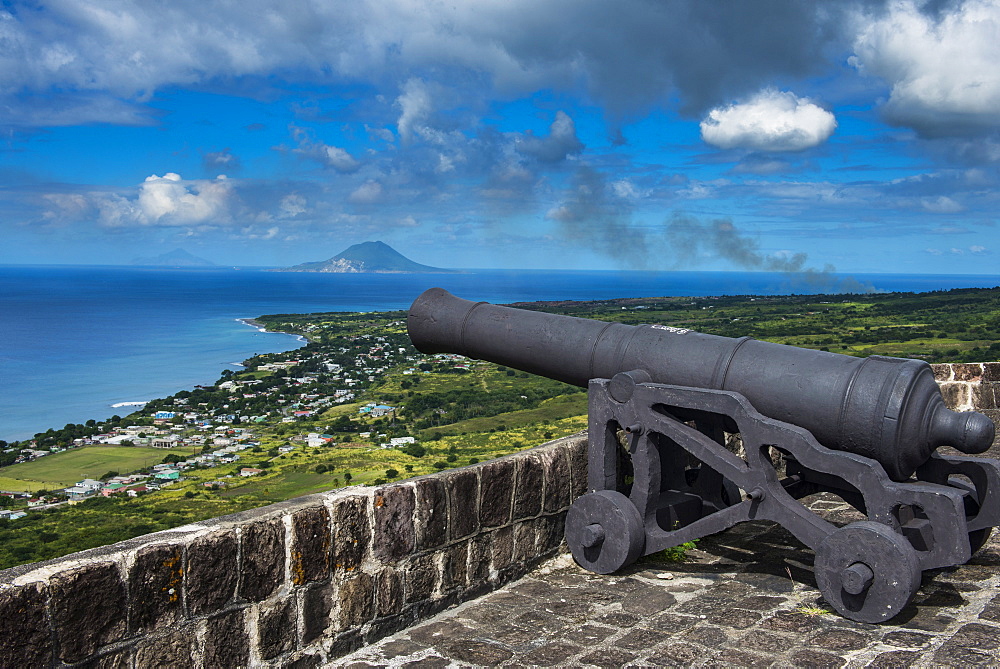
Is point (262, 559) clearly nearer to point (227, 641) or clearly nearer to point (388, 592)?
point (227, 641)

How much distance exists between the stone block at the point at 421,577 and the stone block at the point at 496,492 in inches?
16.1

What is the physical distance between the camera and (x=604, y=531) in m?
4.54

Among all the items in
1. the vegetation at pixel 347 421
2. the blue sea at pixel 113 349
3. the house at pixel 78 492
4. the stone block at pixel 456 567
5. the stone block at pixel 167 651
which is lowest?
the blue sea at pixel 113 349

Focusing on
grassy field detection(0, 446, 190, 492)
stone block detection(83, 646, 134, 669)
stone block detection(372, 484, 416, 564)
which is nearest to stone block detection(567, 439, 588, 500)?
stone block detection(372, 484, 416, 564)

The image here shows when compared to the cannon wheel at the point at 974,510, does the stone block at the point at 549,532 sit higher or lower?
lower

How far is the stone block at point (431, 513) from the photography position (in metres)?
4.03

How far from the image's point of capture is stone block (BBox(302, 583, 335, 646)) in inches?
138

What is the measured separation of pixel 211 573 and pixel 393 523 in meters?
0.95

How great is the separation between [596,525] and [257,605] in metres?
1.96

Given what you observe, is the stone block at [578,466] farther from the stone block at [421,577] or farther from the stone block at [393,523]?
the stone block at [393,523]

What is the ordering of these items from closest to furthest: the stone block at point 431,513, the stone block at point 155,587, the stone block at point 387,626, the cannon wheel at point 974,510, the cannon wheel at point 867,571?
1. the stone block at point 155,587
2. the cannon wheel at point 867,571
3. the stone block at point 387,626
4. the stone block at point 431,513
5. the cannon wheel at point 974,510

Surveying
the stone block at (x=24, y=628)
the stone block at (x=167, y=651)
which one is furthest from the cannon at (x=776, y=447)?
the stone block at (x=24, y=628)

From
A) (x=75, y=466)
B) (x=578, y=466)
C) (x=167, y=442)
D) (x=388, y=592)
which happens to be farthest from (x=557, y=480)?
(x=75, y=466)

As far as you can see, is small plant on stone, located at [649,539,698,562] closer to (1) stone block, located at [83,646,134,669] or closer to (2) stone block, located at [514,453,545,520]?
(2) stone block, located at [514,453,545,520]
